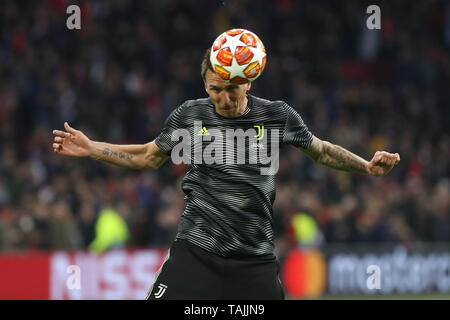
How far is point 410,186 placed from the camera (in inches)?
763

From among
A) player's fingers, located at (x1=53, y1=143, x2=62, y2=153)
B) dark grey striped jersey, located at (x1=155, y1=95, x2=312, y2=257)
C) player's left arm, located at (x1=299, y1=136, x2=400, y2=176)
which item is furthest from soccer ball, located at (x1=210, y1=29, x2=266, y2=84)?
player's fingers, located at (x1=53, y1=143, x2=62, y2=153)

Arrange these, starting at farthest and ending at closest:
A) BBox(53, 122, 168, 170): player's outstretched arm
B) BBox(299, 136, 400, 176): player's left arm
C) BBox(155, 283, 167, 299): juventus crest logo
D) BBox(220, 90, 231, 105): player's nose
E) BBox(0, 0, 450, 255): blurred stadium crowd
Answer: BBox(0, 0, 450, 255): blurred stadium crowd, BBox(299, 136, 400, 176): player's left arm, BBox(53, 122, 168, 170): player's outstretched arm, BBox(220, 90, 231, 105): player's nose, BBox(155, 283, 167, 299): juventus crest logo

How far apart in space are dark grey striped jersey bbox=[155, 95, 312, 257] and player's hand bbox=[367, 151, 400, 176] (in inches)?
20.7

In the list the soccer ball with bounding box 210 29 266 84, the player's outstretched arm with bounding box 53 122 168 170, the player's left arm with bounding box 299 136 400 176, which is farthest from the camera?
the player's left arm with bounding box 299 136 400 176

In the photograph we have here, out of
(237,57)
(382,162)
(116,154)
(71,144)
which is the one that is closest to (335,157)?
(382,162)

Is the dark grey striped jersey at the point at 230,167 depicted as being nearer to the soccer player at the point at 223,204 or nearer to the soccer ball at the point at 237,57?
the soccer player at the point at 223,204

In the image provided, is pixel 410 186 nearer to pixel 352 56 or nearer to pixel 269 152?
pixel 352 56

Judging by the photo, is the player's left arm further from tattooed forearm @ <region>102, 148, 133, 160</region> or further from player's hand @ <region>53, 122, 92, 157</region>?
player's hand @ <region>53, 122, 92, 157</region>

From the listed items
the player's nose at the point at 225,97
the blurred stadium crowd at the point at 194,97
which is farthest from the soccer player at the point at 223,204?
the blurred stadium crowd at the point at 194,97

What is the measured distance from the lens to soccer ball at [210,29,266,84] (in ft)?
Result: 21.6

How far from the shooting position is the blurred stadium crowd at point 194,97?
1711 centimetres

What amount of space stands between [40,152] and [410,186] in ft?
23.5

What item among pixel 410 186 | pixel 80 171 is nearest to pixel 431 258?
pixel 410 186

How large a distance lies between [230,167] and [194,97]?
44.6 feet
